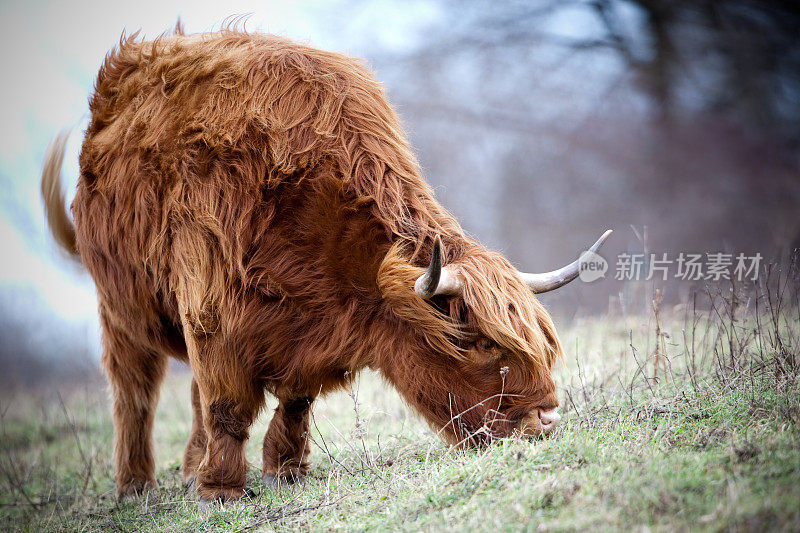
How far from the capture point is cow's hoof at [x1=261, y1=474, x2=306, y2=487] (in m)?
4.14

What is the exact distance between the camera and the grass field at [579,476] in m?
2.27

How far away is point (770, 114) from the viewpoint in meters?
12.2

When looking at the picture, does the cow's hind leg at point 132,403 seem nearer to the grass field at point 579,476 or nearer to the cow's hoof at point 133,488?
the cow's hoof at point 133,488

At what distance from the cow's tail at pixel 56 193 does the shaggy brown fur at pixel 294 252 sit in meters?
1.30

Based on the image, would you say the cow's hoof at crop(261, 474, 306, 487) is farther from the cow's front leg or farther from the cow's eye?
the cow's eye

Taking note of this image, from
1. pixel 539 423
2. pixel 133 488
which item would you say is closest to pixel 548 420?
pixel 539 423

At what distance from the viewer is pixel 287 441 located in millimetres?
4289

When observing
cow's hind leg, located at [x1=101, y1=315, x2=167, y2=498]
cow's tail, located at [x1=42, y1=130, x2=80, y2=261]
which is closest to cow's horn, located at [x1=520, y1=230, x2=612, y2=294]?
cow's hind leg, located at [x1=101, y1=315, x2=167, y2=498]

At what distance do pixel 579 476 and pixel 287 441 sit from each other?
2211 millimetres

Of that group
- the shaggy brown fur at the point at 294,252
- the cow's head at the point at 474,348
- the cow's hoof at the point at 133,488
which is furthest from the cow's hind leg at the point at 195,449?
the cow's head at the point at 474,348

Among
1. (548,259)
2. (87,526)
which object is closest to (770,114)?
(548,259)

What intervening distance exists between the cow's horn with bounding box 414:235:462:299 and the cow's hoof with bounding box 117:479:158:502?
2845mm

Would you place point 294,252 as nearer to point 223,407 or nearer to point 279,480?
point 223,407

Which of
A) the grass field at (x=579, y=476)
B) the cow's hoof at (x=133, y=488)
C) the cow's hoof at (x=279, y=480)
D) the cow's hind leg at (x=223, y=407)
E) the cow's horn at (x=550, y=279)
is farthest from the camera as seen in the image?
the cow's hoof at (x=133, y=488)
